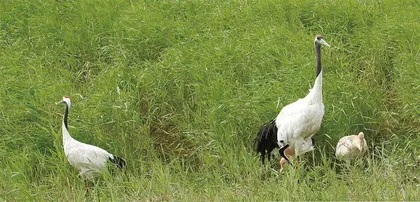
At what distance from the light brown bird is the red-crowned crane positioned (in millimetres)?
281

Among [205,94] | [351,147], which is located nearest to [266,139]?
[351,147]

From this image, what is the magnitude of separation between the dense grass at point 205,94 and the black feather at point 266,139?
0.40 feet

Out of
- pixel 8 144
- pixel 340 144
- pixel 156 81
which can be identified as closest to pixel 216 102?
pixel 156 81

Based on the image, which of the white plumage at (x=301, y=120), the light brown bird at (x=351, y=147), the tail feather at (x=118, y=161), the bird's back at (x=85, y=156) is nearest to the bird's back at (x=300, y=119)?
the white plumage at (x=301, y=120)

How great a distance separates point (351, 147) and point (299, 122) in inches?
21.3

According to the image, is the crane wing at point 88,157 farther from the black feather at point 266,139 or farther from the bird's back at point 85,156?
the black feather at point 266,139

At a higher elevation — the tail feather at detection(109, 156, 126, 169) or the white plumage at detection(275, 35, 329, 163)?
the white plumage at detection(275, 35, 329, 163)

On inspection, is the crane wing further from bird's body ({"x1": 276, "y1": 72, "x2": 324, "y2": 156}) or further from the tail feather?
bird's body ({"x1": 276, "y1": 72, "x2": 324, "y2": 156})

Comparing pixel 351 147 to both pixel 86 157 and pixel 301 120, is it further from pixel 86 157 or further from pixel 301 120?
pixel 86 157

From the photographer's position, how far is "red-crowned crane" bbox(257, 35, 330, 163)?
7363 mm

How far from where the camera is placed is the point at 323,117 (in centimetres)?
787

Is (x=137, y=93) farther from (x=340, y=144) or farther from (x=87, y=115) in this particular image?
(x=340, y=144)

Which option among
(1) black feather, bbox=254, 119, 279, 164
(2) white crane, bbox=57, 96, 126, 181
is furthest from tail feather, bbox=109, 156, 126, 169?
(1) black feather, bbox=254, 119, 279, 164

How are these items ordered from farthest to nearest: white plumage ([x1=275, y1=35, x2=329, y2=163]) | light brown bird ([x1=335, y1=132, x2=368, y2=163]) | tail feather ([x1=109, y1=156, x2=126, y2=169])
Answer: tail feather ([x1=109, y1=156, x2=126, y2=169]) → white plumage ([x1=275, y1=35, x2=329, y2=163]) → light brown bird ([x1=335, y1=132, x2=368, y2=163])
